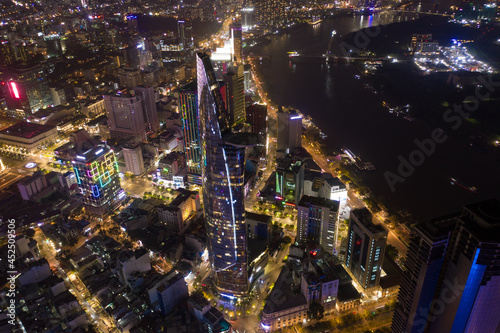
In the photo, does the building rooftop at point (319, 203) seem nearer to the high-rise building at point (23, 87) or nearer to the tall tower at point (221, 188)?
the tall tower at point (221, 188)

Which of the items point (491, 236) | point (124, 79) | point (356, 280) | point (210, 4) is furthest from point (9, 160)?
point (210, 4)

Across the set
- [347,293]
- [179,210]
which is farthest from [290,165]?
[347,293]

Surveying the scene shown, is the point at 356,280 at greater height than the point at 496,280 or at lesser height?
lesser

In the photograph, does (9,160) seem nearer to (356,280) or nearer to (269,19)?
(356,280)

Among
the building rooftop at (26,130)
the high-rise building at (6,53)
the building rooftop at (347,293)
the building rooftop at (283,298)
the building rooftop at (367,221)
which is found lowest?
the building rooftop at (347,293)

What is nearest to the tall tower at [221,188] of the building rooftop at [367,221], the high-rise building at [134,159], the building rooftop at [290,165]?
the building rooftop at [367,221]

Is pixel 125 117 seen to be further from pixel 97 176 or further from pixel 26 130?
pixel 97 176

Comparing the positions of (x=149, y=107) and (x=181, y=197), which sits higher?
(x=149, y=107)
